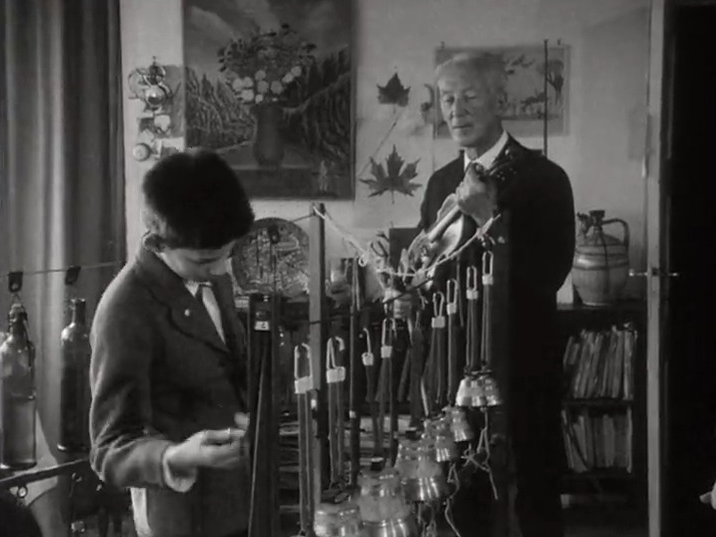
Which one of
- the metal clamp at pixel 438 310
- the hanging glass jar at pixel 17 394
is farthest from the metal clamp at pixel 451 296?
the hanging glass jar at pixel 17 394

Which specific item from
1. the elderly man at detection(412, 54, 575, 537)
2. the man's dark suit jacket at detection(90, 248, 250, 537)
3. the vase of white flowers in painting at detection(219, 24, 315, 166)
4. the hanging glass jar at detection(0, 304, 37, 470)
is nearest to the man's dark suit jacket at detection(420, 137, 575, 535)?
the elderly man at detection(412, 54, 575, 537)

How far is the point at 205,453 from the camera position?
3.57 ft

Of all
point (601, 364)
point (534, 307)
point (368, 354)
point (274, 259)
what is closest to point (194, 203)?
point (274, 259)

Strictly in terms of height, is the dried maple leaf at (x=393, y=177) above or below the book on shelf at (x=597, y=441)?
above

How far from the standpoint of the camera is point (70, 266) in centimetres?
122

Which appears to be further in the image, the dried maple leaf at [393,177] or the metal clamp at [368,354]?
the dried maple leaf at [393,177]

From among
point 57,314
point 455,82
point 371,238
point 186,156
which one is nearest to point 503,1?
point 455,82

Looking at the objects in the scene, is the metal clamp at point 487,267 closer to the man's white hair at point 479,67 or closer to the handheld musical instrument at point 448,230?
the handheld musical instrument at point 448,230

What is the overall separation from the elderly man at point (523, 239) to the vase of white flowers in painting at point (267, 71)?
179 mm

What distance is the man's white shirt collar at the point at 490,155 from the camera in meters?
1.28

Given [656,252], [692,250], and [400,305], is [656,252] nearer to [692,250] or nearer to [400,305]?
[692,250]

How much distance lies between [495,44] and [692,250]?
375 mm

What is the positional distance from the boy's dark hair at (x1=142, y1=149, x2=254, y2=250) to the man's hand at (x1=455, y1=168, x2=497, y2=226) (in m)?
0.28

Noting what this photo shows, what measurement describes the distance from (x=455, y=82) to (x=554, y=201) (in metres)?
0.20
